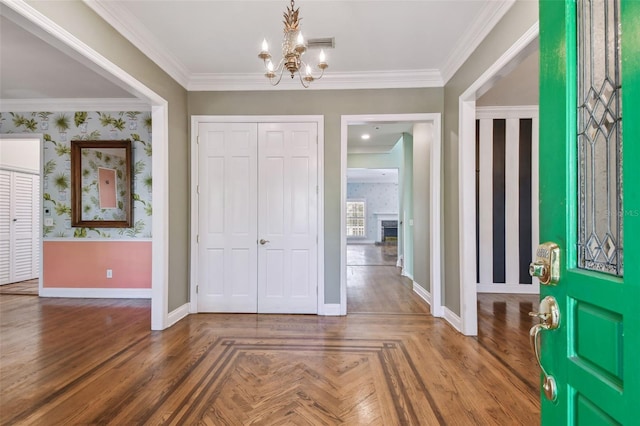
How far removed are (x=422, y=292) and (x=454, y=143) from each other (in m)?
2.22

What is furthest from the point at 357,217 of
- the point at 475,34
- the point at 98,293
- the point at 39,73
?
the point at 39,73

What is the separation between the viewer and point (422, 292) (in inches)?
174

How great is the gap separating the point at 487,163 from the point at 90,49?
16.4 ft

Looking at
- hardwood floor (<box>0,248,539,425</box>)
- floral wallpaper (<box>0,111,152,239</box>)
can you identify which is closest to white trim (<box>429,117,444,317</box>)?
hardwood floor (<box>0,248,539,425</box>)

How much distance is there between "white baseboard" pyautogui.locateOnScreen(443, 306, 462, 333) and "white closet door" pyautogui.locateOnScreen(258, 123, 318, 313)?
149cm

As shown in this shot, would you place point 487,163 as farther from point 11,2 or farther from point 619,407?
point 11,2

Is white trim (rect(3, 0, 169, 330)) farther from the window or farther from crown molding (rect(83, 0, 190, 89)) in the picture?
the window

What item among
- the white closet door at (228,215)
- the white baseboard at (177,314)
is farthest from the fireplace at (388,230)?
the white baseboard at (177,314)

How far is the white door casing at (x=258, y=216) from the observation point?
3648 millimetres

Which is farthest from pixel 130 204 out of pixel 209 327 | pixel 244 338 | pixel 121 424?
pixel 121 424

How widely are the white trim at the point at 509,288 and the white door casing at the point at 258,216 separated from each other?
284 cm

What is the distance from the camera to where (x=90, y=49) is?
227cm

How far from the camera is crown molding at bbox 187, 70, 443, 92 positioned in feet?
11.5

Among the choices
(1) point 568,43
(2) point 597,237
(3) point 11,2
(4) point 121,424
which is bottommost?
(4) point 121,424
